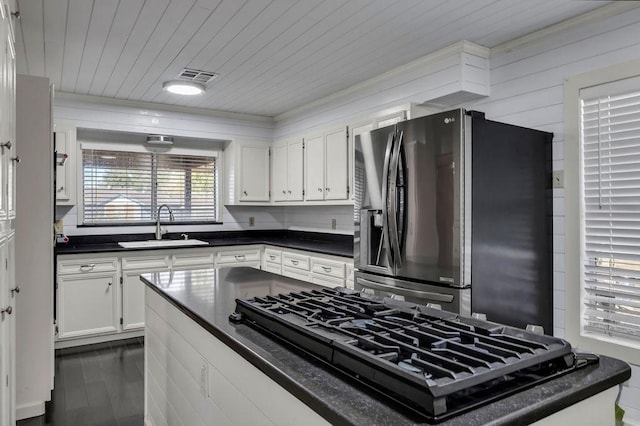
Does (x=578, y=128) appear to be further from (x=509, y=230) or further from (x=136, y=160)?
(x=136, y=160)

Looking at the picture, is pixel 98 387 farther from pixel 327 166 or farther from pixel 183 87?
pixel 327 166

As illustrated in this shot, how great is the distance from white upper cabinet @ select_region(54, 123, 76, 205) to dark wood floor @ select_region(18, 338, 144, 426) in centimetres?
144

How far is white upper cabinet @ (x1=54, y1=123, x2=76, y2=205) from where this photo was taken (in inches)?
165

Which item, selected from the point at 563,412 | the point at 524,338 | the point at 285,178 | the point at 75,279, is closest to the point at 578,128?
the point at 524,338

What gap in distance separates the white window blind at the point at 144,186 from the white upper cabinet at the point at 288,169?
81 centimetres

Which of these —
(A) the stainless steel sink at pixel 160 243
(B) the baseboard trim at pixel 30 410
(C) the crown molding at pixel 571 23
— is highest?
A: (C) the crown molding at pixel 571 23

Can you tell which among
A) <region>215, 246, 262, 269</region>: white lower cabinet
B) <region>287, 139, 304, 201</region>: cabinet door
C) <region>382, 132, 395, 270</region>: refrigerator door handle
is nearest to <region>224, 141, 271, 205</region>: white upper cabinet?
<region>287, 139, 304, 201</region>: cabinet door

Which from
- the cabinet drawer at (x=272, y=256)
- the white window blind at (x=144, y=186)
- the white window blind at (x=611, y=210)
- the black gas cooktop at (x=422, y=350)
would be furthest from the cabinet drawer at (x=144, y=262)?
the white window blind at (x=611, y=210)

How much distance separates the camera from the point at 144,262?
14.0 feet

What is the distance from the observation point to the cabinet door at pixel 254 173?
523cm

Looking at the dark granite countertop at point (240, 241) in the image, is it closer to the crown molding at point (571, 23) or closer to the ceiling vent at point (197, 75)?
the ceiling vent at point (197, 75)

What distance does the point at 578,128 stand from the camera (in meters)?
2.66

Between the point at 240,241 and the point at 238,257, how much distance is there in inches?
10.1

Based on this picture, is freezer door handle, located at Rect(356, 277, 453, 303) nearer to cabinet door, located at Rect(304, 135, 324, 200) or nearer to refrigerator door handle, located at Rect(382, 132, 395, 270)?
refrigerator door handle, located at Rect(382, 132, 395, 270)
